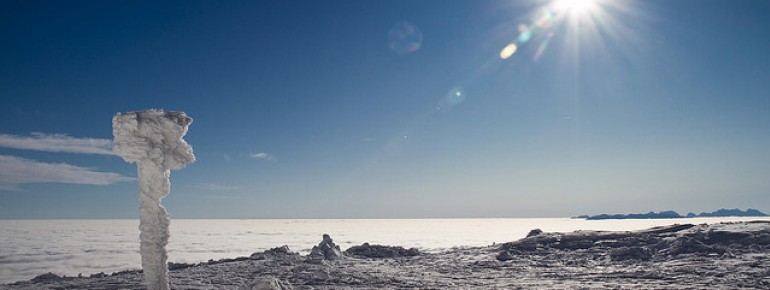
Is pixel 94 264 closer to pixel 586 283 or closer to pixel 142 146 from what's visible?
pixel 142 146

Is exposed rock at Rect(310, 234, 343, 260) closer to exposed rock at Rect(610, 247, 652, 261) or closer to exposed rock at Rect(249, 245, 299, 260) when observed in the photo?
exposed rock at Rect(249, 245, 299, 260)

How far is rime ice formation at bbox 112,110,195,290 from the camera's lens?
34.7 ft

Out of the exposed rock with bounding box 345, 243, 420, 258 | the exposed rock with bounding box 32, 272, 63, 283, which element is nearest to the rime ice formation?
the exposed rock with bounding box 32, 272, 63, 283

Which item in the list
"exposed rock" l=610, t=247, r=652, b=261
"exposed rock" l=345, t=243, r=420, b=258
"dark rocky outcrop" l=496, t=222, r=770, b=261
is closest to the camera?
"exposed rock" l=610, t=247, r=652, b=261

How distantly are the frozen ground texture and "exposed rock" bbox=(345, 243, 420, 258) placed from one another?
6 centimetres

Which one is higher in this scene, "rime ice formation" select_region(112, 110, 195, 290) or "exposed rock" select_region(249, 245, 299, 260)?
"rime ice formation" select_region(112, 110, 195, 290)

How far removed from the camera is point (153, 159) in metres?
10.9

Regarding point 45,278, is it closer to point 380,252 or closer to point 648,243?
point 380,252

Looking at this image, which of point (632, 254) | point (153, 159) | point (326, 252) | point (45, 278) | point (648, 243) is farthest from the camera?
point (326, 252)

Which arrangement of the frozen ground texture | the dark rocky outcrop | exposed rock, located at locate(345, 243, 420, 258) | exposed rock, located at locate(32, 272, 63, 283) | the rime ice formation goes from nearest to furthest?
the rime ice formation < the frozen ground texture < exposed rock, located at locate(32, 272, 63, 283) < the dark rocky outcrop < exposed rock, located at locate(345, 243, 420, 258)

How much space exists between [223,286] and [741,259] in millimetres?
20319

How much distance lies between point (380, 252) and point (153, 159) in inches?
688

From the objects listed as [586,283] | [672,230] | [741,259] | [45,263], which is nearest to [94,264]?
[45,263]

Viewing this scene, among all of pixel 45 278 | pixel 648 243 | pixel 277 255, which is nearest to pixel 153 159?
pixel 45 278
